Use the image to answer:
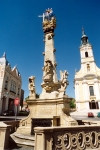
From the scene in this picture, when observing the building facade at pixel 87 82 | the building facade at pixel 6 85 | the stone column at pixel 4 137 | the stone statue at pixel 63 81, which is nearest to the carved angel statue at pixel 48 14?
the stone statue at pixel 63 81

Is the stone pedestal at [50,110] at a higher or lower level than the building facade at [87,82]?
lower

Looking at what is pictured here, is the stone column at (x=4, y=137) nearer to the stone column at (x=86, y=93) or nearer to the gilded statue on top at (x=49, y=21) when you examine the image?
the gilded statue on top at (x=49, y=21)

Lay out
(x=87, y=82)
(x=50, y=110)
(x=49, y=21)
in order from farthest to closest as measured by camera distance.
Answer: (x=87, y=82) < (x=49, y=21) < (x=50, y=110)

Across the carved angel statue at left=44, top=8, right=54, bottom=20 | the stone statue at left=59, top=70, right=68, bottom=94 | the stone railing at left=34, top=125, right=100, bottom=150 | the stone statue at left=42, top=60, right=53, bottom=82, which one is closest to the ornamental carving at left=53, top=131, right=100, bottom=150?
the stone railing at left=34, top=125, right=100, bottom=150

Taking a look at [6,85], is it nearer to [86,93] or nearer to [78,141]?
[86,93]

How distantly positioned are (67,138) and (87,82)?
146 feet

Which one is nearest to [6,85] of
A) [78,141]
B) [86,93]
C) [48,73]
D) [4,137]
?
[48,73]

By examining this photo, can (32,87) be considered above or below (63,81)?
below

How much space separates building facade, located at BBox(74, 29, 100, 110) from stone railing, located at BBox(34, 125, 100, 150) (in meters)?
40.2

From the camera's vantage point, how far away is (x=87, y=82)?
4612cm

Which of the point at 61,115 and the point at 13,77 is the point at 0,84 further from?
the point at 61,115

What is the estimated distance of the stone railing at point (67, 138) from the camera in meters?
3.80

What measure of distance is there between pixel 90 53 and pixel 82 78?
12.4 metres

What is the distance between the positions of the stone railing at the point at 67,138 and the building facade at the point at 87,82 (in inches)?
1584
